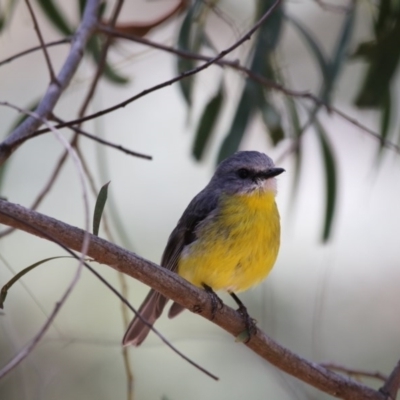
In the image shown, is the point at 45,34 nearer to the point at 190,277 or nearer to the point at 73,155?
the point at 190,277

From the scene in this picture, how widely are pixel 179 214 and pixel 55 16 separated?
5.86 ft

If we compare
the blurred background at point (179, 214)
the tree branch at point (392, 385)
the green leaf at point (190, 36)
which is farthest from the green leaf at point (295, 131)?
the tree branch at point (392, 385)

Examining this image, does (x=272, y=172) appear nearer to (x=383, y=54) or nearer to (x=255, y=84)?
(x=255, y=84)

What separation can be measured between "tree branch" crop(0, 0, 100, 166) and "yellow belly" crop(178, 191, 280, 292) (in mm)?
867

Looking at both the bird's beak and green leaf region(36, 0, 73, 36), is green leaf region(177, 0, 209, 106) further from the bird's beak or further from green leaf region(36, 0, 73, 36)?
green leaf region(36, 0, 73, 36)

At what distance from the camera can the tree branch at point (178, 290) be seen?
1.86 metres

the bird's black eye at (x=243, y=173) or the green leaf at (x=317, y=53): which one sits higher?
the green leaf at (x=317, y=53)

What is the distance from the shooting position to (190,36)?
319cm

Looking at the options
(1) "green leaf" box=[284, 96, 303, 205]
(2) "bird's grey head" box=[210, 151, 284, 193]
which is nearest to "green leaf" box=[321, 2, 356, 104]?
(1) "green leaf" box=[284, 96, 303, 205]

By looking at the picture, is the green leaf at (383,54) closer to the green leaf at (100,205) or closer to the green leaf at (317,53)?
the green leaf at (317,53)

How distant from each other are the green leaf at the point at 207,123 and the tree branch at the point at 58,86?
68cm

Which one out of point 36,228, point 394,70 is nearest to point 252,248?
point 394,70

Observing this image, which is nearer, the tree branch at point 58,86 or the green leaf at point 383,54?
the tree branch at point 58,86

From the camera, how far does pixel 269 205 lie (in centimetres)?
321
